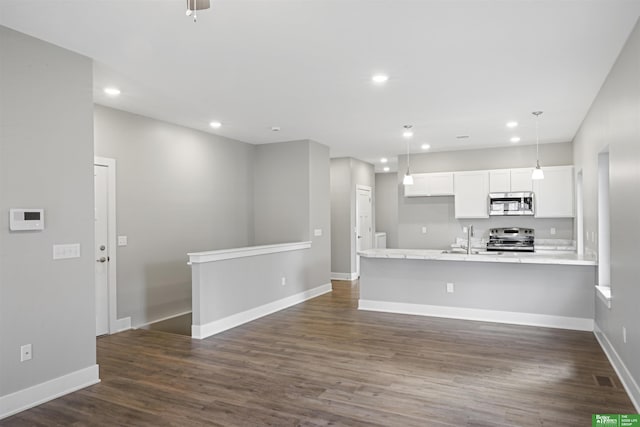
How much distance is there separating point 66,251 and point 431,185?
6.40 m

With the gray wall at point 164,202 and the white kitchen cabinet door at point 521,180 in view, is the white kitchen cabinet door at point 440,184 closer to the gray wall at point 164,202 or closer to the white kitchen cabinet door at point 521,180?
the white kitchen cabinet door at point 521,180

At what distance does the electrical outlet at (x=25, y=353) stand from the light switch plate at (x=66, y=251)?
67 cm

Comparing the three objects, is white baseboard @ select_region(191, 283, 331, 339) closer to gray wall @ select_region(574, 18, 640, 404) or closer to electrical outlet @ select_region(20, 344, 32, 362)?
electrical outlet @ select_region(20, 344, 32, 362)

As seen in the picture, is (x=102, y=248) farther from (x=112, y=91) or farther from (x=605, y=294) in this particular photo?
(x=605, y=294)

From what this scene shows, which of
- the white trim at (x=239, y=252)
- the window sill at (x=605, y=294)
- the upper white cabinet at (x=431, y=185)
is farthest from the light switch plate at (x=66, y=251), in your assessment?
the upper white cabinet at (x=431, y=185)

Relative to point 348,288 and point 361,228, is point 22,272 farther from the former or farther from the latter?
point 361,228

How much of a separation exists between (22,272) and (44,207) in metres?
0.50

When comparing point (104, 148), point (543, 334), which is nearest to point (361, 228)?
point (543, 334)

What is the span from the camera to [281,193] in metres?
7.39

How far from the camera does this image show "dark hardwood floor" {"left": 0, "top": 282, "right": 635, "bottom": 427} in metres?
2.92

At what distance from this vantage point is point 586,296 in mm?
5086

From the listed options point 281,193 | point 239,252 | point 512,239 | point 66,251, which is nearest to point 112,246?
point 239,252

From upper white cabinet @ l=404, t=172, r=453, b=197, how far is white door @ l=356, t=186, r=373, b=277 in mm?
1485

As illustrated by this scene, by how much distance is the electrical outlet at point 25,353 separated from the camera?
304cm
